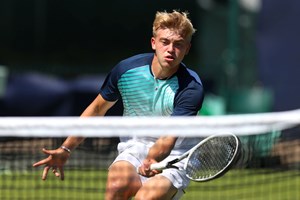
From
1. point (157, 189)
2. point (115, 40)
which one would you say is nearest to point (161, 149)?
point (157, 189)

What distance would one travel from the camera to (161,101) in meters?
5.80

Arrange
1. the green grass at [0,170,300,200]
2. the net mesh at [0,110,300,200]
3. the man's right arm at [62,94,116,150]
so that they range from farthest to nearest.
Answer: the green grass at [0,170,300,200]
the net mesh at [0,110,300,200]
the man's right arm at [62,94,116,150]

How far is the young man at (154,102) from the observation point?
561 cm

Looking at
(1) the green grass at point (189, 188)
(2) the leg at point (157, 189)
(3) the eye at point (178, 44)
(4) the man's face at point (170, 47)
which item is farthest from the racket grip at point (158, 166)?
(1) the green grass at point (189, 188)

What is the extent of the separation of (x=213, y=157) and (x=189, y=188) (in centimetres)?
340

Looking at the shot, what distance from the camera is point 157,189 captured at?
18.3ft

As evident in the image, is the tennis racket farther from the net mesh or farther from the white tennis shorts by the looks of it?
the net mesh

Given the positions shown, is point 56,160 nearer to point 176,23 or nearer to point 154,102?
point 154,102

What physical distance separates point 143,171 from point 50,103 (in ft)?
25.3

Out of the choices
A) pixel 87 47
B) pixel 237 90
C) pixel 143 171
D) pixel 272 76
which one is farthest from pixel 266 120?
pixel 87 47

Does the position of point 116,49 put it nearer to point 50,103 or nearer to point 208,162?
point 50,103

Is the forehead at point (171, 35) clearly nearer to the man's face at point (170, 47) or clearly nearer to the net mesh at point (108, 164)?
the man's face at point (170, 47)

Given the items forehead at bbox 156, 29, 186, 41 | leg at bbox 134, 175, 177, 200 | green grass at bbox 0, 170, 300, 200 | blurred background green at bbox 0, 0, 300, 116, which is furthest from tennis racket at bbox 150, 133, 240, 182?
blurred background green at bbox 0, 0, 300, 116

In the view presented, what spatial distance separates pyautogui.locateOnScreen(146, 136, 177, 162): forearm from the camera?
5.50 metres
